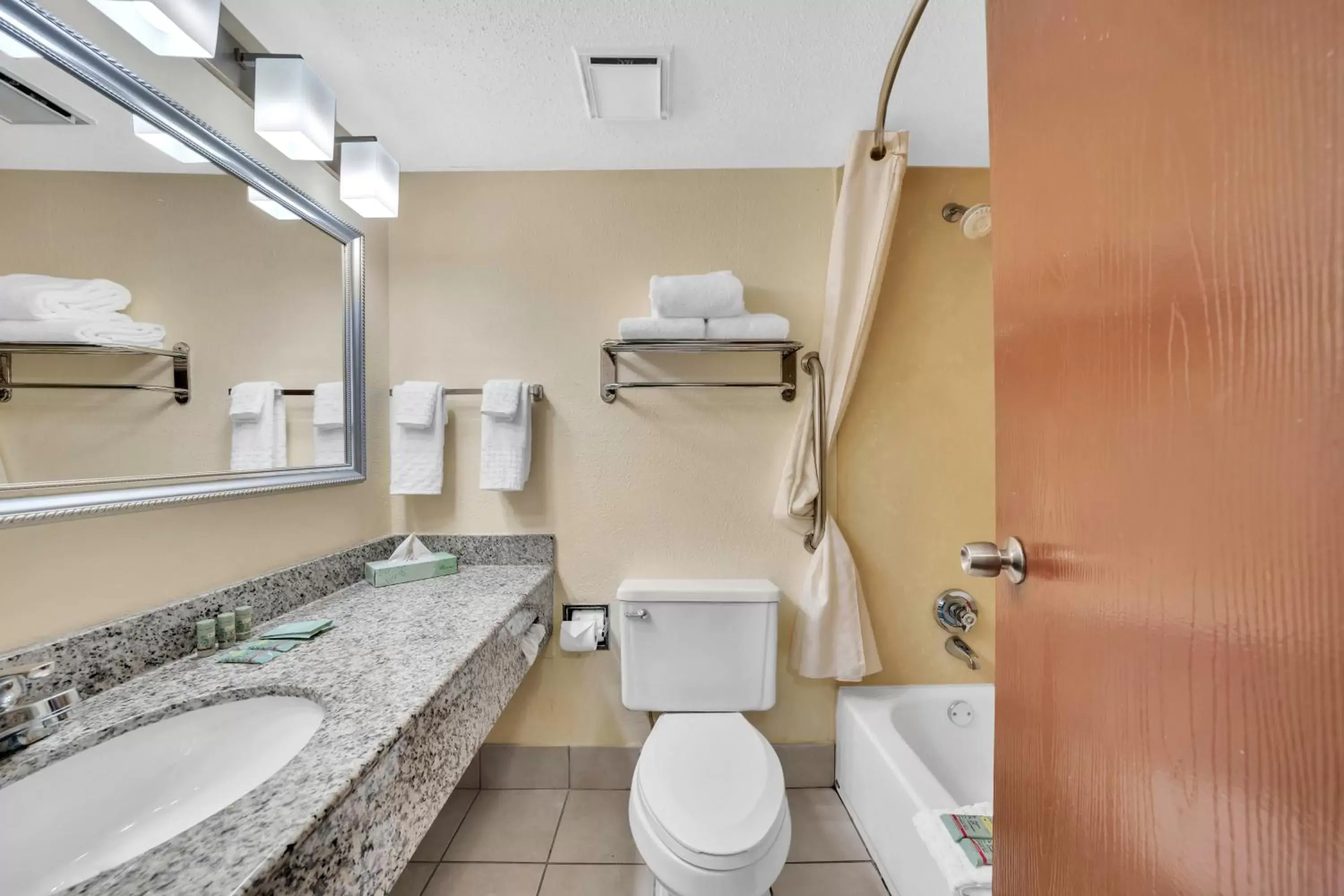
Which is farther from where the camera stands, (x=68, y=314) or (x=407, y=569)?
(x=407, y=569)

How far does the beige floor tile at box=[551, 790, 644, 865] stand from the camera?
54.7 inches

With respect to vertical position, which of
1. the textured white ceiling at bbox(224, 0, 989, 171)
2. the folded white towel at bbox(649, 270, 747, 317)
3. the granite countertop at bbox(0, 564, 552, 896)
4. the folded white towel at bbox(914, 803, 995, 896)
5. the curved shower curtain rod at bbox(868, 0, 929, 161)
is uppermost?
the textured white ceiling at bbox(224, 0, 989, 171)

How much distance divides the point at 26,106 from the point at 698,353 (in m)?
1.41

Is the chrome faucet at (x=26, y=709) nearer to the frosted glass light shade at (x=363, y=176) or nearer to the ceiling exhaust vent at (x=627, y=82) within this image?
the frosted glass light shade at (x=363, y=176)

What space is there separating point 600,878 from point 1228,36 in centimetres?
185

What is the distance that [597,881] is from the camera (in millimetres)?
1312

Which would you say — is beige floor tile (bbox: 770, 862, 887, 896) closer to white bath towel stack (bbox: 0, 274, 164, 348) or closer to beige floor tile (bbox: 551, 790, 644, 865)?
beige floor tile (bbox: 551, 790, 644, 865)

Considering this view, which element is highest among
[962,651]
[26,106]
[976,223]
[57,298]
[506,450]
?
[976,223]

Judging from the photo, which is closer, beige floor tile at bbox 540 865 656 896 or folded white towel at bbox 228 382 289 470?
folded white towel at bbox 228 382 289 470

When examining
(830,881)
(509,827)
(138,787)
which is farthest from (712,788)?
(138,787)

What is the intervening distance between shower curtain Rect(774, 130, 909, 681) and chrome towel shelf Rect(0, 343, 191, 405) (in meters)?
1.52

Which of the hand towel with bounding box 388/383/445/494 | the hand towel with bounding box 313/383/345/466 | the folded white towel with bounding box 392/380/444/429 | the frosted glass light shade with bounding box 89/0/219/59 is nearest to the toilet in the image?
the hand towel with bounding box 388/383/445/494

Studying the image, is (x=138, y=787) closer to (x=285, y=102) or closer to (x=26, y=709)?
(x=26, y=709)

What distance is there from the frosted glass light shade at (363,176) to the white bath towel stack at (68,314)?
2.10 feet
